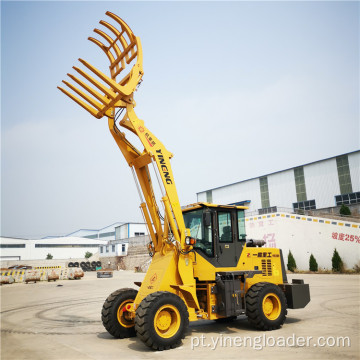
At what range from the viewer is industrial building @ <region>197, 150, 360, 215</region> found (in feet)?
118

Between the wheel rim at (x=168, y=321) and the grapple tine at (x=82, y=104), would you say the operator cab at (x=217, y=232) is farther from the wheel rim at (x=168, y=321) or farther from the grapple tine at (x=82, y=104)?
the grapple tine at (x=82, y=104)

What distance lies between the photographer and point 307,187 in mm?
39688

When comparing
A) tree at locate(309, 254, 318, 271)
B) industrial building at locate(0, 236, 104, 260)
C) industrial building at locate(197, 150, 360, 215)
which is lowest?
tree at locate(309, 254, 318, 271)

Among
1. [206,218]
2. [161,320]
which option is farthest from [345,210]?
[161,320]

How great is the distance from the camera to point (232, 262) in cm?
830

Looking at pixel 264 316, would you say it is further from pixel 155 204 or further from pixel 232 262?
pixel 155 204

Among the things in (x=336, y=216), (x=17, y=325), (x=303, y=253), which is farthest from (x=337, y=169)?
(x=17, y=325)

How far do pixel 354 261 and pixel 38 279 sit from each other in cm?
2734

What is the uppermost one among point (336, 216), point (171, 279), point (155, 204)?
point (336, 216)

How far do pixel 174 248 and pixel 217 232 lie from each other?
46.7 inches

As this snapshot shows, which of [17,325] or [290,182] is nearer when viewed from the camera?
[17,325]

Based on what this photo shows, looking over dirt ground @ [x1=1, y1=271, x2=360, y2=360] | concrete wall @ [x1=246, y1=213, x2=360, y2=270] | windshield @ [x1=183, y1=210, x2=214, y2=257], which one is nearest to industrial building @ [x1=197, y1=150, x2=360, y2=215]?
concrete wall @ [x1=246, y1=213, x2=360, y2=270]

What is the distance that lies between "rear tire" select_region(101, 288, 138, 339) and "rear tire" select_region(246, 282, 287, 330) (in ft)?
8.85

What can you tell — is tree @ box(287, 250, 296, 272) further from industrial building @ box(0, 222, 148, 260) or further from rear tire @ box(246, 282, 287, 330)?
industrial building @ box(0, 222, 148, 260)
